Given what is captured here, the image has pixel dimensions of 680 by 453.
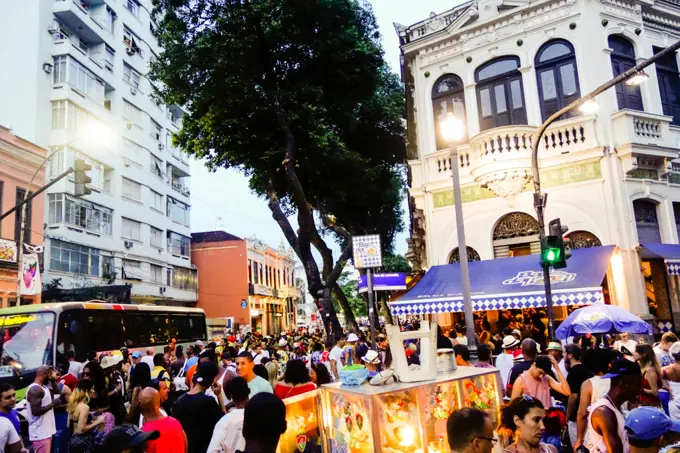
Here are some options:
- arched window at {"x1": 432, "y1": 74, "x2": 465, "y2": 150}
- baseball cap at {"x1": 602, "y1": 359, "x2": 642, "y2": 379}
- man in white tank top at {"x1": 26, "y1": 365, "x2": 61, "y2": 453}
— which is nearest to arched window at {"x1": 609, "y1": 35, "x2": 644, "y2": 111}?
arched window at {"x1": 432, "y1": 74, "x2": 465, "y2": 150}

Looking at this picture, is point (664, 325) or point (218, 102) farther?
point (218, 102)

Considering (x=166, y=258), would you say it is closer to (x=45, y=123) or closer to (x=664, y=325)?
(x=45, y=123)

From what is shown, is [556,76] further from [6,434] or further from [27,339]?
[27,339]

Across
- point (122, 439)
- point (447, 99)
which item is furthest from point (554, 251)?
point (122, 439)

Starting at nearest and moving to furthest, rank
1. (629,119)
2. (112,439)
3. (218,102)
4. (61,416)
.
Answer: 1. (112,439)
2. (61,416)
3. (629,119)
4. (218,102)

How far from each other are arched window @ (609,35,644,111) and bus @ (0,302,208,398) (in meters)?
16.8

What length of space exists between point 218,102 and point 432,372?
49.3 ft

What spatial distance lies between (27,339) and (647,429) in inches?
630

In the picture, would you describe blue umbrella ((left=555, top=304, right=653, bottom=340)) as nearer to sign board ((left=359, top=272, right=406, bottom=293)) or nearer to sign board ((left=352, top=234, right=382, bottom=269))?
sign board ((left=359, top=272, right=406, bottom=293))

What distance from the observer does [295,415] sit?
4984mm

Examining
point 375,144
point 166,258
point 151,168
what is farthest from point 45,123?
point 375,144

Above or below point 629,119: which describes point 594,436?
below

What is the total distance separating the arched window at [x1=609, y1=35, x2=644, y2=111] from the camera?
1523cm

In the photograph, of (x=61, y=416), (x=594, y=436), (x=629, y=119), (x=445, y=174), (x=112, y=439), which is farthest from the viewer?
(x=445, y=174)
